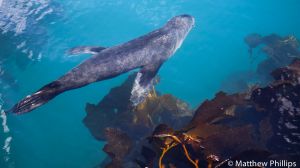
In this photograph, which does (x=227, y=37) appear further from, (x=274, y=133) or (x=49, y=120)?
(x=274, y=133)

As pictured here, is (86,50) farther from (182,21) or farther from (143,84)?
(182,21)

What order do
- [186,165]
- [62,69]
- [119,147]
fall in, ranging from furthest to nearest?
[62,69] → [119,147] → [186,165]

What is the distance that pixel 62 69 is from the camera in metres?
39.5

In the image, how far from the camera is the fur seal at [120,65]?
242 inches

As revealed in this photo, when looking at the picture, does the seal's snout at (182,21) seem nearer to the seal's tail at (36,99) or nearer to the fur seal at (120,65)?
the fur seal at (120,65)

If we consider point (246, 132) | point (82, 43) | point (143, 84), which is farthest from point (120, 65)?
point (82, 43)

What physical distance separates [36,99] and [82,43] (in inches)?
1065

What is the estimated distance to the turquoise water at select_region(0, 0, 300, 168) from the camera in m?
25.4

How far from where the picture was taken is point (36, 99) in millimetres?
5988

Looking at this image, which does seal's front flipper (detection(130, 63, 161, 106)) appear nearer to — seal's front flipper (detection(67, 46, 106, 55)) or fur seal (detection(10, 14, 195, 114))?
fur seal (detection(10, 14, 195, 114))

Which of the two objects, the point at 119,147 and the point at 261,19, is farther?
the point at 261,19

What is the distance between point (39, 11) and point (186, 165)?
19.9 meters

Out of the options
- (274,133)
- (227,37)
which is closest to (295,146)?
(274,133)

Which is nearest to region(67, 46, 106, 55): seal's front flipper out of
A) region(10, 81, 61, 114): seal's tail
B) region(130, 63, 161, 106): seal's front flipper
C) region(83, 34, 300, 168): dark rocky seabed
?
region(130, 63, 161, 106): seal's front flipper
